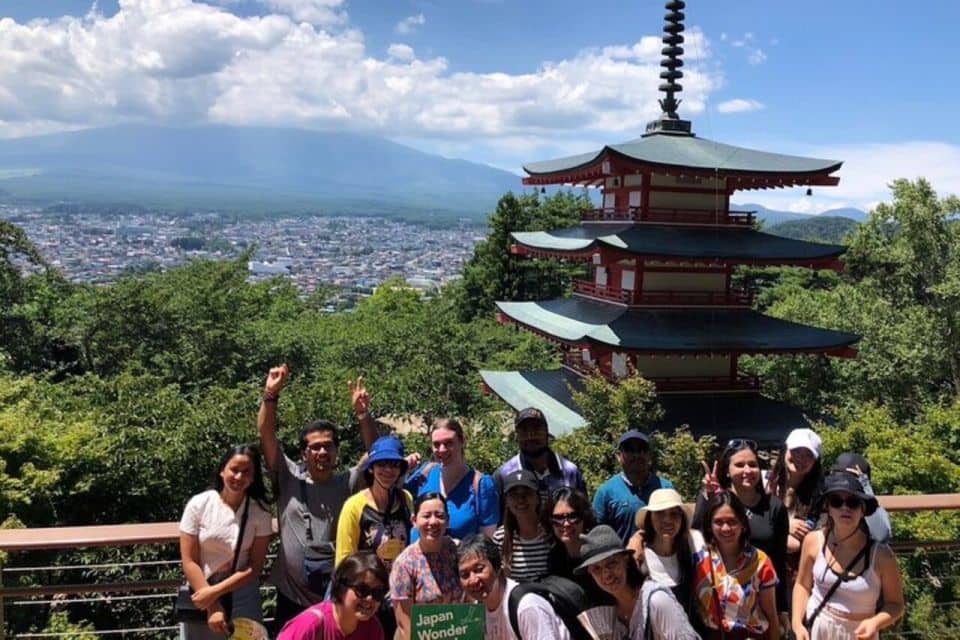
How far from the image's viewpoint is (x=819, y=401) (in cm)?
2367

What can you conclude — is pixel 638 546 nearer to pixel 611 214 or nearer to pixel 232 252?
pixel 611 214

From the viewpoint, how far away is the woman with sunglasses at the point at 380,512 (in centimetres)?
348

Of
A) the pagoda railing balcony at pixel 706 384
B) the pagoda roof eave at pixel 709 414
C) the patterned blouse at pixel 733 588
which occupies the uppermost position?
the patterned blouse at pixel 733 588

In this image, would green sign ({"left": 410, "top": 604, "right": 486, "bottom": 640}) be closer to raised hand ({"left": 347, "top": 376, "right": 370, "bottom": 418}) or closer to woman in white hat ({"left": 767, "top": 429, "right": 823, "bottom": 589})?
raised hand ({"left": 347, "top": 376, "right": 370, "bottom": 418})

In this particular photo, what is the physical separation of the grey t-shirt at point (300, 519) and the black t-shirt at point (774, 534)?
6.03 ft

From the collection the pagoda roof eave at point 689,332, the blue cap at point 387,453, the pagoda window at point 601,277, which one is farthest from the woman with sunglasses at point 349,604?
the pagoda window at point 601,277

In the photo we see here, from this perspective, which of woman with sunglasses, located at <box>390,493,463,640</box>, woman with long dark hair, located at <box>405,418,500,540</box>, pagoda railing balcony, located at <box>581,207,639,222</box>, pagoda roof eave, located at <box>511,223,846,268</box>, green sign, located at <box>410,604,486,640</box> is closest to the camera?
green sign, located at <box>410,604,486,640</box>

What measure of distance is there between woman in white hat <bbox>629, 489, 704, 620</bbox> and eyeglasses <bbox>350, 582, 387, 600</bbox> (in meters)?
1.21

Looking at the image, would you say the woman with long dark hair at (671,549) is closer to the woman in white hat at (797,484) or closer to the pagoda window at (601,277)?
the woman in white hat at (797,484)

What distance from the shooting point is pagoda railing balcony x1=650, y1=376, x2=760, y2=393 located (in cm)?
1525

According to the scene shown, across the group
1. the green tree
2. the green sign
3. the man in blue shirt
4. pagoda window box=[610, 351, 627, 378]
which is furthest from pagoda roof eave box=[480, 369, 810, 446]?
the green tree

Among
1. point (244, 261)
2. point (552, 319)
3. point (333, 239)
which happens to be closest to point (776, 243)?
point (552, 319)

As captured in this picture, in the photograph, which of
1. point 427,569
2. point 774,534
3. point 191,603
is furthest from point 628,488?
point 191,603

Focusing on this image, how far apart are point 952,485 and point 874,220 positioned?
16201mm
